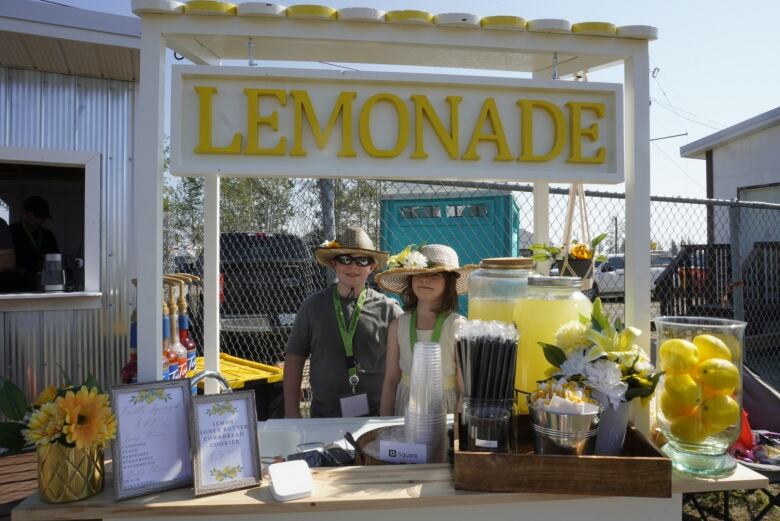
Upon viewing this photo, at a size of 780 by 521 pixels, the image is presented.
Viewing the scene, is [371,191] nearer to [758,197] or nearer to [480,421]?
[480,421]

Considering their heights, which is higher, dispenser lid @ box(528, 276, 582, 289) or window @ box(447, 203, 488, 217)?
window @ box(447, 203, 488, 217)

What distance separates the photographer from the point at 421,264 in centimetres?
217

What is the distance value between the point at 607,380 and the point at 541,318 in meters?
0.30

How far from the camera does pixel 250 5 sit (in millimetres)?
1489

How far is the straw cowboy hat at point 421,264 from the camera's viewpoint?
219cm

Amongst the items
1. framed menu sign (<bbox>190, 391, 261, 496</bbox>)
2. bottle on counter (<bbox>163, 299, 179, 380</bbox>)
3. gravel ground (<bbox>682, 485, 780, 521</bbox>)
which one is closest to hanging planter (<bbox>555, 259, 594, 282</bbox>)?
framed menu sign (<bbox>190, 391, 261, 496</bbox>)

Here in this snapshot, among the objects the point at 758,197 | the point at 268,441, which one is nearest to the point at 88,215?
the point at 268,441

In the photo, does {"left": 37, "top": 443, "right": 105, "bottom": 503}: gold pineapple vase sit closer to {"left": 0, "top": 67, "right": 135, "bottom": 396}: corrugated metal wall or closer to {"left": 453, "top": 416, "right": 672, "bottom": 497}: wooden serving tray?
{"left": 453, "top": 416, "right": 672, "bottom": 497}: wooden serving tray

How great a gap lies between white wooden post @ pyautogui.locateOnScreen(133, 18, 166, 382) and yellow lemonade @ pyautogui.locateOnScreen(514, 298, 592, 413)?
1052 mm

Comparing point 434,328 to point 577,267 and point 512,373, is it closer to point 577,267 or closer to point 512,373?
point 577,267

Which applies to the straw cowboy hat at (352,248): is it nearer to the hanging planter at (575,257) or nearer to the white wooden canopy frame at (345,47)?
the hanging planter at (575,257)

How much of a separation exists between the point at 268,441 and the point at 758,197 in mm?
9708

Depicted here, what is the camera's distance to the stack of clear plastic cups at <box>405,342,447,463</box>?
4.61 feet

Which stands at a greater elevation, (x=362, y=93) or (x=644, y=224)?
(x=362, y=93)
